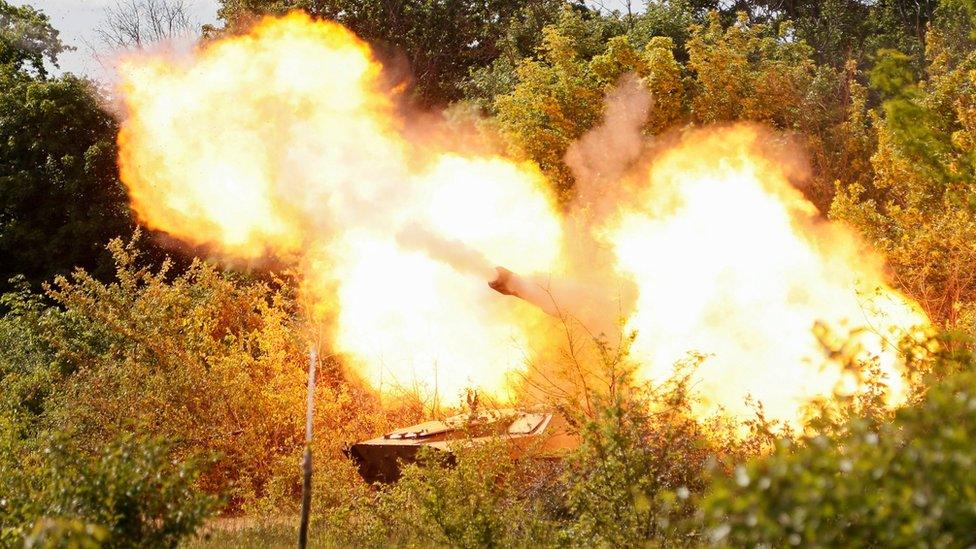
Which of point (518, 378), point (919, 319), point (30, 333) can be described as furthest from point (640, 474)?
point (30, 333)

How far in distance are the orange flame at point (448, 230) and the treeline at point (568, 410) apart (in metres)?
1.24

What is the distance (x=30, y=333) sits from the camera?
25.9 m

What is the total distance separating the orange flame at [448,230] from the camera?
18.1 m

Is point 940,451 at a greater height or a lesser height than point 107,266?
lesser

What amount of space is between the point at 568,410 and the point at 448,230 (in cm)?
847

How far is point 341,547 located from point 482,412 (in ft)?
14.4

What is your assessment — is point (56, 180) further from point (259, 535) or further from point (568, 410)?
point (568, 410)

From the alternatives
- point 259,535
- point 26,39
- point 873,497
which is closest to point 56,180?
point 26,39

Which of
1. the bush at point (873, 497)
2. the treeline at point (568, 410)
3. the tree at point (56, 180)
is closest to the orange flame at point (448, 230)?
the treeline at point (568, 410)

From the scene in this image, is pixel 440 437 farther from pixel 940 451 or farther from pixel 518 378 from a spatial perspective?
pixel 940 451

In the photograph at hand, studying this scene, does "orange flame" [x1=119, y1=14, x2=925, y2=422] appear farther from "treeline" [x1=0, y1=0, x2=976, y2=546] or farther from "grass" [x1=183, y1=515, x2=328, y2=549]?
"grass" [x1=183, y1=515, x2=328, y2=549]

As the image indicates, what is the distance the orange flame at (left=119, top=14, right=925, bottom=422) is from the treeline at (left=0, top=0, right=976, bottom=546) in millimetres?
1243

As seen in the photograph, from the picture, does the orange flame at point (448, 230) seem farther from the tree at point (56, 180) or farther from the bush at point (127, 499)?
the bush at point (127, 499)

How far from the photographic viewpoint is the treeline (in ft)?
19.3
